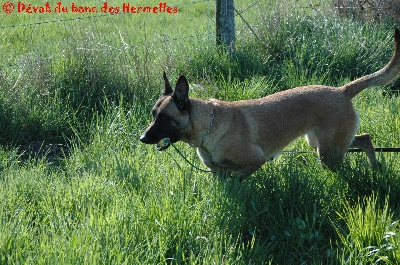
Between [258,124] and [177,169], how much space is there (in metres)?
0.82

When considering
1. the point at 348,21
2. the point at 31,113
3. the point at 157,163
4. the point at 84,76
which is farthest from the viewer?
the point at 348,21

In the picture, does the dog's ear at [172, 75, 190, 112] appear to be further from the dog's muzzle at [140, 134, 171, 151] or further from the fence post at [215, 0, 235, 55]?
the fence post at [215, 0, 235, 55]

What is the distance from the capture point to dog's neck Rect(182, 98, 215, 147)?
4895 millimetres

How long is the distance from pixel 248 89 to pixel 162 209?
328cm

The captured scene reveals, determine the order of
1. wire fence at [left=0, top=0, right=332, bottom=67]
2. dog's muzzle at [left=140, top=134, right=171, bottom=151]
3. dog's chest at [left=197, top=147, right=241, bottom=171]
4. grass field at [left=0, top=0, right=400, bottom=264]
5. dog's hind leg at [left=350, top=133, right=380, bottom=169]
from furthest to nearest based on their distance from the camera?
1. wire fence at [left=0, top=0, right=332, bottom=67]
2. dog's hind leg at [left=350, top=133, right=380, bottom=169]
3. dog's chest at [left=197, top=147, right=241, bottom=171]
4. dog's muzzle at [left=140, top=134, right=171, bottom=151]
5. grass field at [left=0, top=0, right=400, bottom=264]

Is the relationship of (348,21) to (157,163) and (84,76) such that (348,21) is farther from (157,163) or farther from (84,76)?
(157,163)

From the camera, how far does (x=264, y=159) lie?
16.5 feet

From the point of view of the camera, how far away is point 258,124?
16.8 feet

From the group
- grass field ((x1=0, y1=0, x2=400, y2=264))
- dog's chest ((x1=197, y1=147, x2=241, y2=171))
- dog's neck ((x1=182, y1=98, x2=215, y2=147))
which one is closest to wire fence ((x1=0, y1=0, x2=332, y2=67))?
grass field ((x1=0, y1=0, x2=400, y2=264))

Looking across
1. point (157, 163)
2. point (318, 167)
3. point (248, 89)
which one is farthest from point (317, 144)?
point (248, 89)

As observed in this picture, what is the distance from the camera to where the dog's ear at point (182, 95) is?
4.72 metres

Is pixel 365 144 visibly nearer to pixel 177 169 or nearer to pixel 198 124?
pixel 198 124

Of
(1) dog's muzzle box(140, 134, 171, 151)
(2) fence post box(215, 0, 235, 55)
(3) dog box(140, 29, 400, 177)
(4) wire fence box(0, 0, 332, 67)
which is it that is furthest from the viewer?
(4) wire fence box(0, 0, 332, 67)

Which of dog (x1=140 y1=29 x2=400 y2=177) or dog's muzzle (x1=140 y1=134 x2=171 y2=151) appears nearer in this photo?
dog's muzzle (x1=140 y1=134 x2=171 y2=151)
